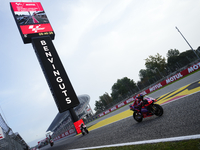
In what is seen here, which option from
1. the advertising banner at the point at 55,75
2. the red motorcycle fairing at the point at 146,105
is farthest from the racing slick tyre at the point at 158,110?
the advertising banner at the point at 55,75

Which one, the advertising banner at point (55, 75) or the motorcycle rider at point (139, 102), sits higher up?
the advertising banner at point (55, 75)

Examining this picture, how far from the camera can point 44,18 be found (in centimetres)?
2270

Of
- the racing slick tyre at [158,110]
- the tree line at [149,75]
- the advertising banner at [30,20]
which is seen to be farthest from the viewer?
the tree line at [149,75]

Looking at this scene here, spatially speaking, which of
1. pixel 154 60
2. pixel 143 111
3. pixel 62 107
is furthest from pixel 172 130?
pixel 154 60

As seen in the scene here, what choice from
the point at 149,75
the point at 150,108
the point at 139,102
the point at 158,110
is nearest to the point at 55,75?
the point at 139,102

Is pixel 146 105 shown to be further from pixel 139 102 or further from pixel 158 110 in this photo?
pixel 158 110

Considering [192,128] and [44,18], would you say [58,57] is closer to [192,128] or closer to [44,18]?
[44,18]

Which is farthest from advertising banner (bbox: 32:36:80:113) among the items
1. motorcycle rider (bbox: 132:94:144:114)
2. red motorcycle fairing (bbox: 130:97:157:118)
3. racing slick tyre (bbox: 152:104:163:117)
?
A: racing slick tyre (bbox: 152:104:163:117)

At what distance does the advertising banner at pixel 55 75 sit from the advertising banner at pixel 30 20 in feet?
4.51

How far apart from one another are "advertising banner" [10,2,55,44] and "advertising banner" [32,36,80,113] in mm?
1375

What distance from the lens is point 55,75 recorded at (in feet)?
59.9

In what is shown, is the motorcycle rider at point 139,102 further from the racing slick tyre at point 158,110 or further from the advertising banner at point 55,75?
the advertising banner at point 55,75

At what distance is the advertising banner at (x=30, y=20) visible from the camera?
19.9 m

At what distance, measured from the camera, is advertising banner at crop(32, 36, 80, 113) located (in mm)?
17391
